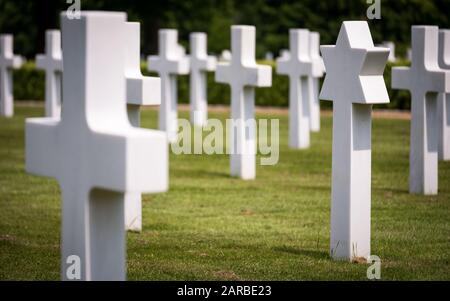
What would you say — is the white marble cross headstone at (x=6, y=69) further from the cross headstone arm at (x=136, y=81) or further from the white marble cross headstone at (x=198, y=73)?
the cross headstone arm at (x=136, y=81)

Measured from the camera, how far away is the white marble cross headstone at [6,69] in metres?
23.3

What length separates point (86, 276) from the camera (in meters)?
5.42

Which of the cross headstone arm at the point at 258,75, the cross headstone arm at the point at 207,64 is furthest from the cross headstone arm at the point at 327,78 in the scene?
the cross headstone arm at the point at 207,64

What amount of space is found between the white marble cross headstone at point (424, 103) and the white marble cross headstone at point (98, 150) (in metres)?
6.70

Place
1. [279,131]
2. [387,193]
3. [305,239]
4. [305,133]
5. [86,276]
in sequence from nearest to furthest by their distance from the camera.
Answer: [86,276] < [305,239] < [387,193] < [305,133] < [279,131]

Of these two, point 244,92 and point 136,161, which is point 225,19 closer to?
point 244,92

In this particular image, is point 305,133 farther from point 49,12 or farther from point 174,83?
point 49,12

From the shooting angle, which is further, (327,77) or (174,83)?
(174,83)

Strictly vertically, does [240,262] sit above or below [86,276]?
below

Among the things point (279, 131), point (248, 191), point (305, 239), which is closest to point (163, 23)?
point (279, 131)

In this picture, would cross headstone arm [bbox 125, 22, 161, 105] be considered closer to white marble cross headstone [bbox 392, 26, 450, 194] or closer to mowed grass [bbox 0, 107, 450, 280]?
mowed grass [bbox 0, 107, 450, 280]

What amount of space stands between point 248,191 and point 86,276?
24.0ft

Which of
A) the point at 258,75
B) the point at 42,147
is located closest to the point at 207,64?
the point at 258,75

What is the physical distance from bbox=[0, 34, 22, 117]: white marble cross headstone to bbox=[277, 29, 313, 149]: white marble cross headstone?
25.1 feet
